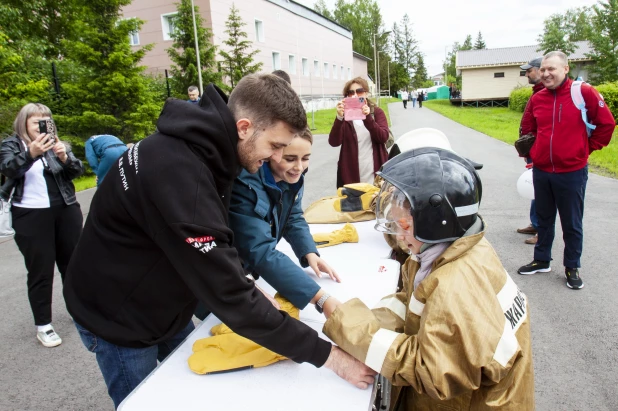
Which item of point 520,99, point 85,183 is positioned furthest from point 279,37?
point 85,183

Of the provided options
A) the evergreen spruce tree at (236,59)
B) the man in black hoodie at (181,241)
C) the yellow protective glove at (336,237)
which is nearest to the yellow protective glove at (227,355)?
the man in black hoodie at (181,241)

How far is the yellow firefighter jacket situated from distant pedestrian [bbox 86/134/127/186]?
3.06 metres

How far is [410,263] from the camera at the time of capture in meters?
1.77

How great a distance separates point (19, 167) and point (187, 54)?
15735 millimetres

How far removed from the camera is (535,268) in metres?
4.49

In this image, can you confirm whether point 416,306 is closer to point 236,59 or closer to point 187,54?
point 187,54

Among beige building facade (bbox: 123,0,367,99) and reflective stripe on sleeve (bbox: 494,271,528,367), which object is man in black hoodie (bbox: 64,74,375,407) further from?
beige building facade (bbox: 123,0,367,99)

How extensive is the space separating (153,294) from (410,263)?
99 centimetres

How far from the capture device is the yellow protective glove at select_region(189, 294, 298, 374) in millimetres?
1562

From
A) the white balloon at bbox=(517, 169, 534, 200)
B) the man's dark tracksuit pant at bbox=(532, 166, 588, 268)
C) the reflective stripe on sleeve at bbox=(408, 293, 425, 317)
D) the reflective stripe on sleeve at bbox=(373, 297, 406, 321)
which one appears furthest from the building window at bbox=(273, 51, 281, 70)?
the reflective stripe on sleeve at bbox=(408, 293, 425, 317)

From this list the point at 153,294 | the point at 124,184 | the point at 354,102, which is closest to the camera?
the point at 124,184

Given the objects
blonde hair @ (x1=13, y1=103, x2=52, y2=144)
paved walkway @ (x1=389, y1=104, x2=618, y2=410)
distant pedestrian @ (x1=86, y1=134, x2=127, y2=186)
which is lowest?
paved walkway @ (x1=389, y1=104, x2=618, y2=410)

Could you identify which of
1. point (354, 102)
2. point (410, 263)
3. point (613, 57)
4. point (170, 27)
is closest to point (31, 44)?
point (170, 27)

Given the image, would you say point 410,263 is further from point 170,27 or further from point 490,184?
point 170,27
